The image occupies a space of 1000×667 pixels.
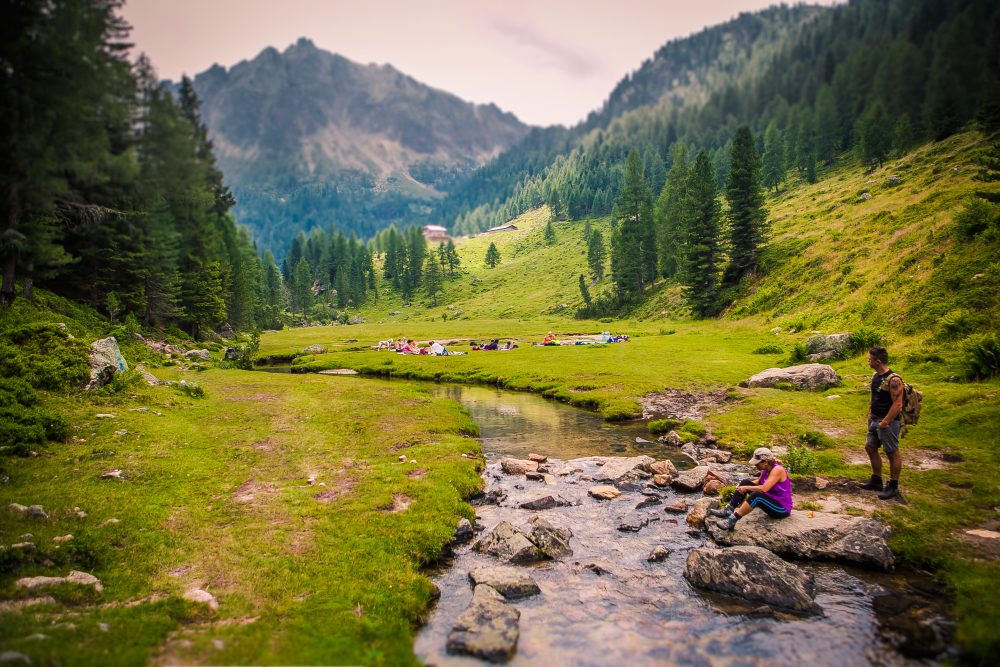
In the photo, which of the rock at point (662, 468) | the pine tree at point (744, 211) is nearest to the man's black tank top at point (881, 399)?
the rock at point (662, 468)

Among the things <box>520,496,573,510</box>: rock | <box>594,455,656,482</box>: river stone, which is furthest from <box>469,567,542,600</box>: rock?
<box>594,455,656,482</box>: river stone

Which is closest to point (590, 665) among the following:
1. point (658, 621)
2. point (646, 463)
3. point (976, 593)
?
point (658, 621)

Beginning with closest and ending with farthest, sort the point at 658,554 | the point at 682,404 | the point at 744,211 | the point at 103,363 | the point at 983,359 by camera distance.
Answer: the point at 658,554, the point at 983,359, the point at 103,363, the point at 682,404, the point at 744,211

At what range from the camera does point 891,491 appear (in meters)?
15.0

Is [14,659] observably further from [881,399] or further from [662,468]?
[881,399]

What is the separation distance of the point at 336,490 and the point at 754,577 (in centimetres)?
1376

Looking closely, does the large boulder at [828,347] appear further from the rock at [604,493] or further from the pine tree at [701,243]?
the pine tree at [701,243]

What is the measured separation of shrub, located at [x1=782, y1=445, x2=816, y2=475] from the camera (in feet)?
59.8

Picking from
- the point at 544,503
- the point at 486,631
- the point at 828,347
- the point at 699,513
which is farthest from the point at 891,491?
the point at 828,347

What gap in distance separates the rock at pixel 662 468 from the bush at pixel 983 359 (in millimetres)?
16775

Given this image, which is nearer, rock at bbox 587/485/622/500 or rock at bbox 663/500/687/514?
rock at bbox 663/500/687/514

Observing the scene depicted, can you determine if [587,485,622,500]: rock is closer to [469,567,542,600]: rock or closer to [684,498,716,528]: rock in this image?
[684,498,716,528]: rock

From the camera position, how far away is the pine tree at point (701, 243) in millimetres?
73938

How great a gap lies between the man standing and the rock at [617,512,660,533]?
7.42 m
